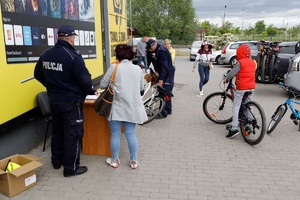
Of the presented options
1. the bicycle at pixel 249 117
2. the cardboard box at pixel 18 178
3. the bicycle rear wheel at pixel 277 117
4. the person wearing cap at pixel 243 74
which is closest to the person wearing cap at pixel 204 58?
the bicycle at pixel 249 117

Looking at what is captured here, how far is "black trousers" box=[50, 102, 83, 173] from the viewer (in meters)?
3.66

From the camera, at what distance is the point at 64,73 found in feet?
11.6

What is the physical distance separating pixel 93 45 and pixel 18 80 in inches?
114

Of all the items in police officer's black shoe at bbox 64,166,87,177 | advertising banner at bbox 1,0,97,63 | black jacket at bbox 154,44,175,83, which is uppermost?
advertising banner at bbox 1,0,97,63

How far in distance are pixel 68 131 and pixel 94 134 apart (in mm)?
821

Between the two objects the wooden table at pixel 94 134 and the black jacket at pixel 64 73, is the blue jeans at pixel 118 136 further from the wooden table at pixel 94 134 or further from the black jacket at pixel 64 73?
the black jacket at pixel 64 73

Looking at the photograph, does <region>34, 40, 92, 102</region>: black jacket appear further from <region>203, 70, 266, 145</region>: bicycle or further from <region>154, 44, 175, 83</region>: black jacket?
<region>203, 70, 266, 145</region>: bicycle

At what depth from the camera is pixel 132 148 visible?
4074mm

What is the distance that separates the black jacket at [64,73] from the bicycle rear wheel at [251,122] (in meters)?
2.83

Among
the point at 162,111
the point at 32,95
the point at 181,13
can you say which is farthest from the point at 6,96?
the point at 181,13

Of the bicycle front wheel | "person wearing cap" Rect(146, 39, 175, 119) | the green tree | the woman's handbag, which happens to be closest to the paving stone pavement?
the bicycle front wheel

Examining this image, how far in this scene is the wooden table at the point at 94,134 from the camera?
443cm

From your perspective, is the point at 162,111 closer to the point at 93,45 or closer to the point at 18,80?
the point at 93,45

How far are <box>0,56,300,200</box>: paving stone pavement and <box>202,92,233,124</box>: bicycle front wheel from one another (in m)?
0.31
